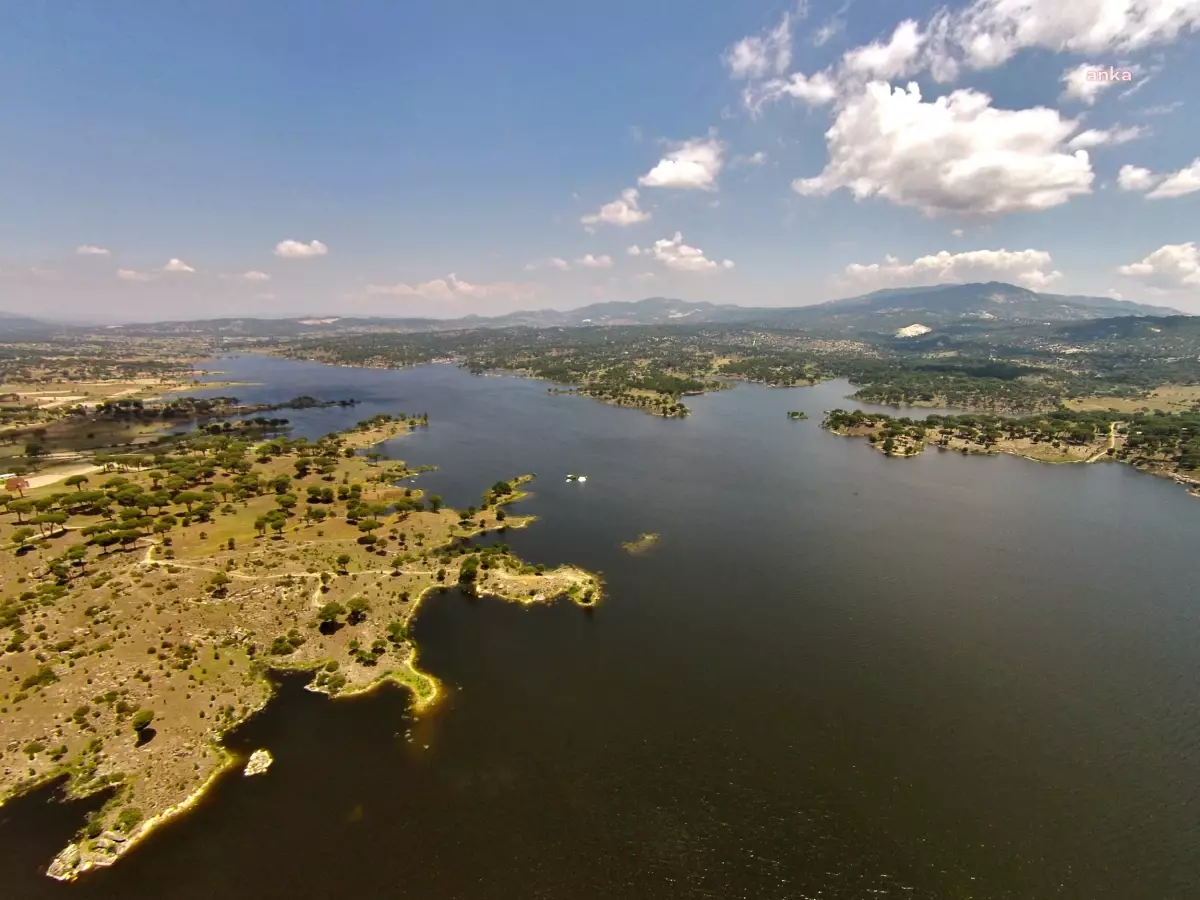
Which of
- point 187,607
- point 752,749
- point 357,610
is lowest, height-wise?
point 752,749

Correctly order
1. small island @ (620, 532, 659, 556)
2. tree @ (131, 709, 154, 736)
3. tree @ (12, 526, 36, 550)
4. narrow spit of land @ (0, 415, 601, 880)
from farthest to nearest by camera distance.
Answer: small island @ (620, 532, 659, 556) → tree @ (12, 526, 36, 550) → tree @ (131, 709, 154, 736) → narrow spit of land @ (0, 415, 601, 880)

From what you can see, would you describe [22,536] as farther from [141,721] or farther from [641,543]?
[641,543]

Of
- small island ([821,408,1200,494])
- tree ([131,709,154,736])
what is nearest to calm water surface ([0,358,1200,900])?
tree ([131,709,154,736])

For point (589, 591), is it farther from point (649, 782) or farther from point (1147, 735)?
point (1147, 735)

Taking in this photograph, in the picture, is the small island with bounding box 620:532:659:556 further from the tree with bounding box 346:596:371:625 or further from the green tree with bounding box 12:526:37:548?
the green tree with bounding box 12:526:37:548

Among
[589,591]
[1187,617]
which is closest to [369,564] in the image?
[589,591]

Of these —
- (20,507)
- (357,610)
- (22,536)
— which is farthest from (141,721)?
(20,507)
